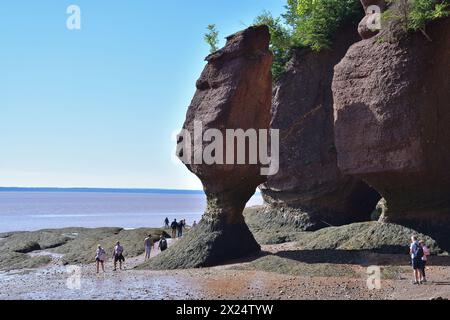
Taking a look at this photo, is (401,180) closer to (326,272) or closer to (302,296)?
(326,272)

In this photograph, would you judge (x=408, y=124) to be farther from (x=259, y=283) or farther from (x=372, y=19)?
(x=259, y=283)

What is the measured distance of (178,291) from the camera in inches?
714

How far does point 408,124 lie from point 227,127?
7.55 m

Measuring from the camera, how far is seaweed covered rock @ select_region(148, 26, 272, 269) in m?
23.9

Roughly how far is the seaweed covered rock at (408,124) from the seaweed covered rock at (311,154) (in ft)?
24.6

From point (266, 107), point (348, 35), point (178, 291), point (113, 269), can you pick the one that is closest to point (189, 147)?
point (266, 107)

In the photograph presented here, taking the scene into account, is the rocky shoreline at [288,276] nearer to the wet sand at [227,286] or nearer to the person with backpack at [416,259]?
the wet sand at [227,286]

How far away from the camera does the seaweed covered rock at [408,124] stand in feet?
69.7

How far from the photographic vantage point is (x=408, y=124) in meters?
21.2

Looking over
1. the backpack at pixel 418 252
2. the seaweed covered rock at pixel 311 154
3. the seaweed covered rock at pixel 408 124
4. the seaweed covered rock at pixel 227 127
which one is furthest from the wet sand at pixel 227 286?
the seaweed covered rock at pixel 311 154

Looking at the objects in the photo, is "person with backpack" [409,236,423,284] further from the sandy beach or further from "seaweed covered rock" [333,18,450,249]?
"seaweed covered rock" [333,18,450,249]

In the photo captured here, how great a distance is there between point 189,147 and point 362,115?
8006mm

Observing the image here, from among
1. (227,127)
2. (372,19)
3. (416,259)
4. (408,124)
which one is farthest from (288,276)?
(372,19)

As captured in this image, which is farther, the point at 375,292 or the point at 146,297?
the point at 146,297
